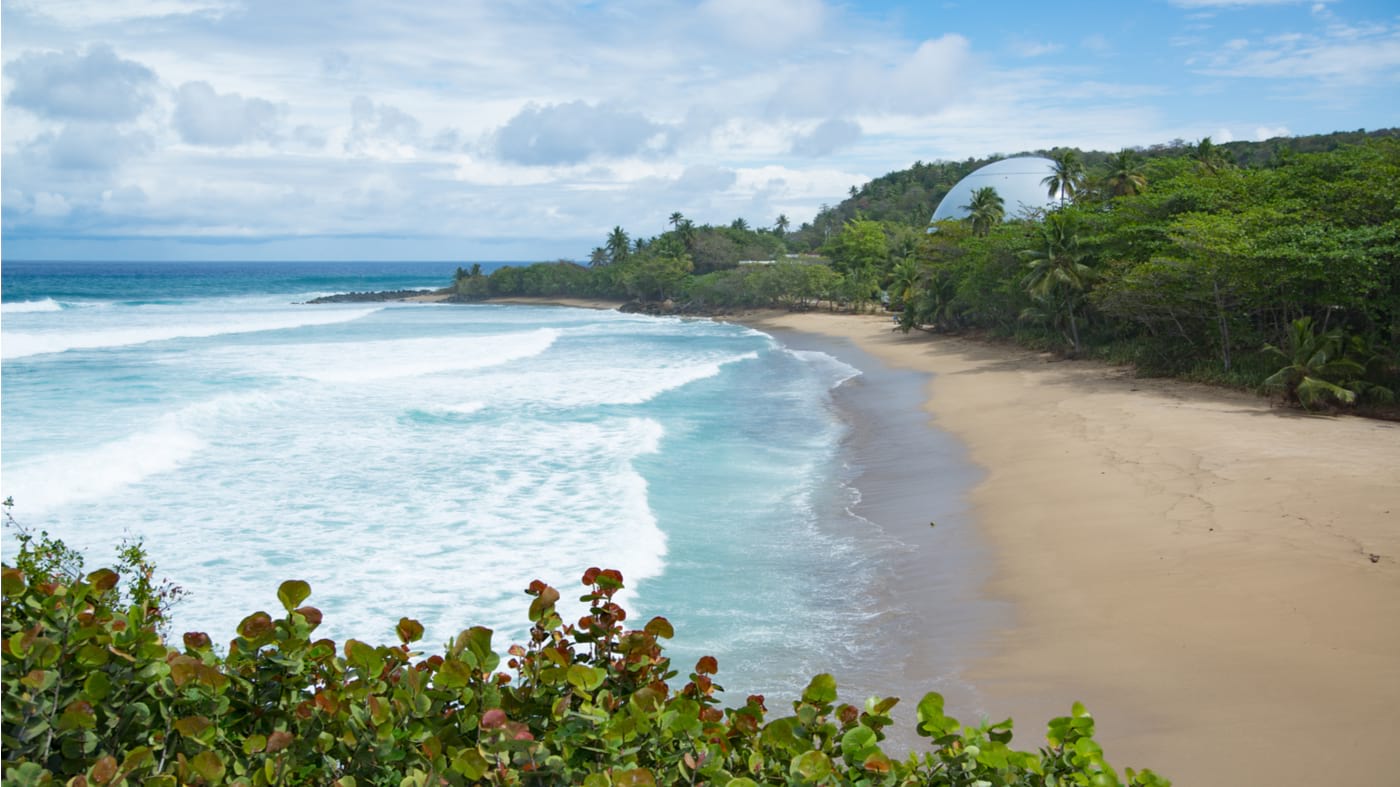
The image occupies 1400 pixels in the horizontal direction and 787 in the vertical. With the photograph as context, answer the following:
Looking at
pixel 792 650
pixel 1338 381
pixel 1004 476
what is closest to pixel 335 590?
pixel 792 650

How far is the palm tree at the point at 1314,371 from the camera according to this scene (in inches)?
A: 765

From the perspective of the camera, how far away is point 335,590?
11.3 metres

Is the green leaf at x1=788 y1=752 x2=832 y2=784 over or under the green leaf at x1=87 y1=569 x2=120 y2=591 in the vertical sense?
under

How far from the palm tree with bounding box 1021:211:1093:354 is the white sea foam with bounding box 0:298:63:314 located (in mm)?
63156

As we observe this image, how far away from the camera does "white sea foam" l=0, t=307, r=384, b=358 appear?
1532 inches

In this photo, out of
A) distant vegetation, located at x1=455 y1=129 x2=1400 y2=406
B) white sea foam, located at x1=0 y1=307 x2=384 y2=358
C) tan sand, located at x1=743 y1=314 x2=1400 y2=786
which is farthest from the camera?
white sea foam, located at x1=0 y1=307 x2=384 y2=358

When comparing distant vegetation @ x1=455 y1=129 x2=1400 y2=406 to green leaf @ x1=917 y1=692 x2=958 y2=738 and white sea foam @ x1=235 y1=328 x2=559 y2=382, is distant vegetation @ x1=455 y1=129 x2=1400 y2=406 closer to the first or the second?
white sea foam @ x1=235 y1=328 x2=559 y2=382

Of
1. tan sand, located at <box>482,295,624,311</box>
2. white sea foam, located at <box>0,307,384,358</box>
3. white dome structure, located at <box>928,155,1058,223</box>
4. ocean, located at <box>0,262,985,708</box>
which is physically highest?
white dome structure, located at <box>928,155,1058,223</box>

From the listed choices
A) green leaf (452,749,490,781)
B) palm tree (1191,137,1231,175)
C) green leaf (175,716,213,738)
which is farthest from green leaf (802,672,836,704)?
palm tree (1191,137,1231,175)

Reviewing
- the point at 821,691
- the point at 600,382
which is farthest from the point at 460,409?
the point at 821,691

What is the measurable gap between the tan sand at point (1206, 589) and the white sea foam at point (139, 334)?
30.8m

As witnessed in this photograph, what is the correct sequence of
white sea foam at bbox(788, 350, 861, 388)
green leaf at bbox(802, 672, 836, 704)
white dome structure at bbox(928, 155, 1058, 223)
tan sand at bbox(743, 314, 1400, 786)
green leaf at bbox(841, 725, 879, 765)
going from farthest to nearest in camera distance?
white dome structure at bbox(928, 155, 1058, 223)
white sea foam at bbox(788, 350, 861, 388)
tan sand at bbox(743, 314, 1400, 786)
green leaf at bbox(802, 672, 836, 704)
green leaf at bbox(841, 725, 879, 765)

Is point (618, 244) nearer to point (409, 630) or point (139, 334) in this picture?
point (139, 334)

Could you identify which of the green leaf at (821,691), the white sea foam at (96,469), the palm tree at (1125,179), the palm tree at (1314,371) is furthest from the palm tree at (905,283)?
the green leaf at (821,691)
